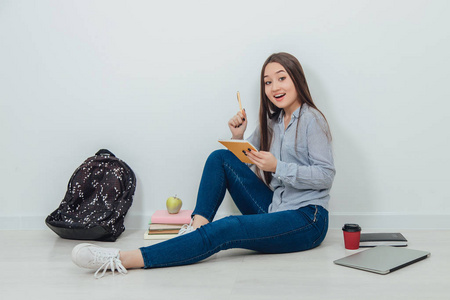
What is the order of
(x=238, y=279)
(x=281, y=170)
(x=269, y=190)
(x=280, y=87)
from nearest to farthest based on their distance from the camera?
(x=238, y=279) → (x=281, y=170) → (x=280, y=87) → (x=269, y=190)

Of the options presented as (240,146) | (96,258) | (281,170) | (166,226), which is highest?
(240,146)

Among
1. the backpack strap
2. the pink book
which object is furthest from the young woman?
the backpack strap

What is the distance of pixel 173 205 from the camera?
2.29 m

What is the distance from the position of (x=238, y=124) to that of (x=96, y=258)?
92 cm

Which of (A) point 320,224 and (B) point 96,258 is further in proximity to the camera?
(A) point 320,224

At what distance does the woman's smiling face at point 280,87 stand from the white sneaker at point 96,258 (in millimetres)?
916

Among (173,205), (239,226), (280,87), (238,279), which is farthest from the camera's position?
(173,205)

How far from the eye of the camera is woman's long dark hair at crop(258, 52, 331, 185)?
2.08 m

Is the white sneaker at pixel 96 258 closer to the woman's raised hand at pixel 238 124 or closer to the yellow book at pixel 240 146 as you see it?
the yellow book at pixel 240 146

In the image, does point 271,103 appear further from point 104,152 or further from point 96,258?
point 96,258

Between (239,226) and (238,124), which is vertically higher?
(238,124)

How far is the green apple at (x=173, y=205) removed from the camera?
2297mm

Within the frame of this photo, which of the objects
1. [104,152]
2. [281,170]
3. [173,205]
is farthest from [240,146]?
[104,152]

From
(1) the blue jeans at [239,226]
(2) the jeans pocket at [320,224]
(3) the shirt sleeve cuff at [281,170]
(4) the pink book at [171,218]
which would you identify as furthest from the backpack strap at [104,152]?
(2) the jeans pocket at [320,224]
